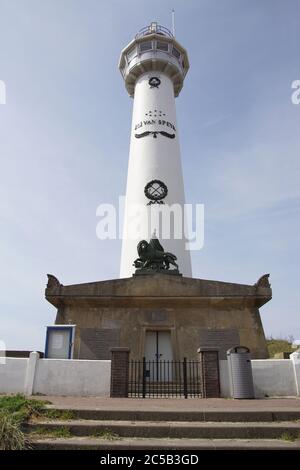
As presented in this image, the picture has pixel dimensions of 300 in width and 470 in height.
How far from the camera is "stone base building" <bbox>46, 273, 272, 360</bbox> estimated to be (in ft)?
53.0

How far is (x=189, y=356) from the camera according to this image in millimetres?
15719

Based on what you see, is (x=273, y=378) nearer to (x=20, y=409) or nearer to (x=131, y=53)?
(x=20, y=409)

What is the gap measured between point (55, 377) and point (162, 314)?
5.91 metres

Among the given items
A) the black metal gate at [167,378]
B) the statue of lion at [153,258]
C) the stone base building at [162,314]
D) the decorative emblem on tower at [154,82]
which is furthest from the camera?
the decorative emblem on tower at [154,82]

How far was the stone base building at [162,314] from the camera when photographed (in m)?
16.1

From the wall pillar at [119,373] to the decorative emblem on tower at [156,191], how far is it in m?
14.6

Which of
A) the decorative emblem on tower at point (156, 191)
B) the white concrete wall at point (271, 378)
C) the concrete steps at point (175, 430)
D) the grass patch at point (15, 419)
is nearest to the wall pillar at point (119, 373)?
the white concrete wall at point (271, 378)

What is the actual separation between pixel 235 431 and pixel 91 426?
2664 mm

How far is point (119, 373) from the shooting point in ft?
38.2

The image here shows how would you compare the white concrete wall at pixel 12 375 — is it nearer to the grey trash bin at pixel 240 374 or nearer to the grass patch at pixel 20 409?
the grass patch at pixel 20 409

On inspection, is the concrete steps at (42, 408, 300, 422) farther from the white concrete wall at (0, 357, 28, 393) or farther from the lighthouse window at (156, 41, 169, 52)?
the lighthouse window at (156, 41, 169, 52)

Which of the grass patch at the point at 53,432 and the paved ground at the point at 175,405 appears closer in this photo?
the grass patch at the point at 53,432

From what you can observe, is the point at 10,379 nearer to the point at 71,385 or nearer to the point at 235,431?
the point at 71,385

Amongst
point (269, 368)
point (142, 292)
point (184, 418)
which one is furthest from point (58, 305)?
point (184, 418)
